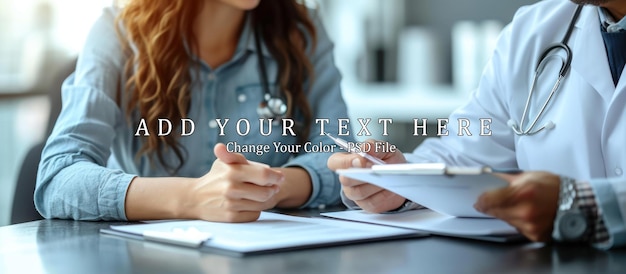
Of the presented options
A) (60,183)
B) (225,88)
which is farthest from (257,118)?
(60,183)

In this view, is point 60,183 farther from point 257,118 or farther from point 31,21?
point 31,21

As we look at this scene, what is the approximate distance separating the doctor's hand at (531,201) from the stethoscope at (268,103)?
36.3 inches

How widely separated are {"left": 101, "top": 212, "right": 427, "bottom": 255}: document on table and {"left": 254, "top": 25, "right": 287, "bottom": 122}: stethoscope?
0.62 meters

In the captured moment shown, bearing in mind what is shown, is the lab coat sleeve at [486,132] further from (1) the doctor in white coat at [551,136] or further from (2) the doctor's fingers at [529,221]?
(2) the doctor's fingers at [529,221]

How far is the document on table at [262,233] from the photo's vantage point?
102 cm

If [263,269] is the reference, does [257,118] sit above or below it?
above

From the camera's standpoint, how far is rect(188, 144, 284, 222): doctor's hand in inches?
48.7

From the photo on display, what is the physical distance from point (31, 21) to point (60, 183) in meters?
2.69

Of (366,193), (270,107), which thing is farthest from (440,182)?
(270,107)

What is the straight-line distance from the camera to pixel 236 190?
48.8 inches

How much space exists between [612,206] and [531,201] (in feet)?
0.32

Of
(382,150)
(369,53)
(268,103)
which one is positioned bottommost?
(382,150)

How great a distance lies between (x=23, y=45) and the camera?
3.94 meters

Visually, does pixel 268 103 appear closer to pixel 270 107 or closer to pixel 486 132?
pixel 270 107
